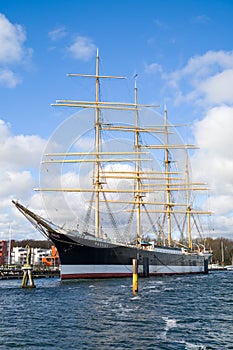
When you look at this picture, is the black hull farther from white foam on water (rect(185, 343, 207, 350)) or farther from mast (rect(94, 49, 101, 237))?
white foam on water (rect(185, 343, 207, 350))

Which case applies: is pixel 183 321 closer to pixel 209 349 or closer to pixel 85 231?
pixel 209 349

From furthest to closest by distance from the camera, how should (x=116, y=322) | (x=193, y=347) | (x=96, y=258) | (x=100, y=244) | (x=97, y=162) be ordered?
1. (x=97, y=162)
2. (x=100, y=244)
3. (x=96, y=258)
4. (x=116, y=322)
5. (x=193, y=347)

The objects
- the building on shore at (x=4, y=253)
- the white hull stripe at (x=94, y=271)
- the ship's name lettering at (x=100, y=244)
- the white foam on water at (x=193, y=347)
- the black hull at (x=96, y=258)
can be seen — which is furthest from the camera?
the building on shore at (x=4, y=253)

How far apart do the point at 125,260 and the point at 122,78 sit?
2793 centimetres

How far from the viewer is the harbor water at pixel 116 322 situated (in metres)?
18.5

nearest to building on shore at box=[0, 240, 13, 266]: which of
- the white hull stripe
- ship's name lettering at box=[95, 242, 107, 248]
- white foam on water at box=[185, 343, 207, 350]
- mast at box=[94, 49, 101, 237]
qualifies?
mast at box=[94, 49, 101, 237]

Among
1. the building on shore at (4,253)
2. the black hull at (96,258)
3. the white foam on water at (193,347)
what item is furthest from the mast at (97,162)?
the building on shore at (4,253)

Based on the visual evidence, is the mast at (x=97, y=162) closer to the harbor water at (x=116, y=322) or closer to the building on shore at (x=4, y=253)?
the harbor water at (x=116, y=322)

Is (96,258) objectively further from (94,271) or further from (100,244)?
(100,244)

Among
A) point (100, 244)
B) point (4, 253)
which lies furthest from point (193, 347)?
point (4, 253)

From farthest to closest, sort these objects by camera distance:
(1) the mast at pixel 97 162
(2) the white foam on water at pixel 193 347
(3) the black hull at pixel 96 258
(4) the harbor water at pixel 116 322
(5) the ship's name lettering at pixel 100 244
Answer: (1) the mast at pixel 97 162
(5) the ship's name lettering at pixel 100 244
(3) the black hull at pixel 96 258
(4) the harbor water at pixel 116 322
(2) the white foam on water at pixel 193 347

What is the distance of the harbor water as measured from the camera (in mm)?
18500

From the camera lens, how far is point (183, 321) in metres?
23.7

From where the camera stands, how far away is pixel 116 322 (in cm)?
2306
